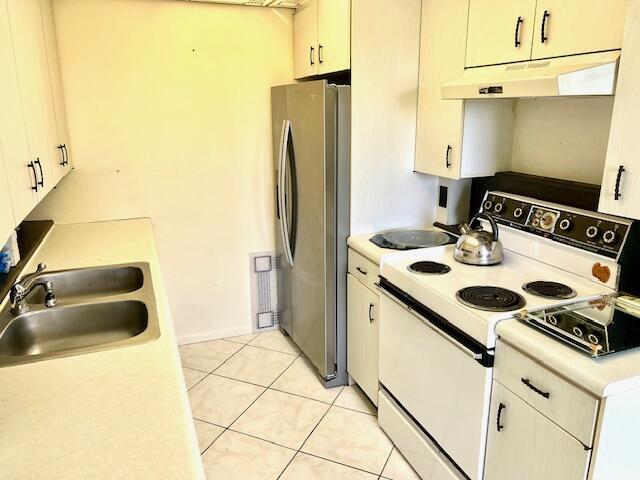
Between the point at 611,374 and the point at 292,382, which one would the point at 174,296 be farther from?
the point at 611,374

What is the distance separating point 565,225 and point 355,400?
1511 mm

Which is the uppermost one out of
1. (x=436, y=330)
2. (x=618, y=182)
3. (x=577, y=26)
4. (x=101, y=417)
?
(x=577, y=26)

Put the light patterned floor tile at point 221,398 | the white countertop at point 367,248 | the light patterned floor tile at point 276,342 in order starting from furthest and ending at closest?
the light patterned floor tile at point 276,342 → the light patterned floor tile at point 221,398 → the white countertop at point 367,248

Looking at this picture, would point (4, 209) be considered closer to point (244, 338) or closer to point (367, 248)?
point (367, 248)

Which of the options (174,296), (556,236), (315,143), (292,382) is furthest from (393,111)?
(174,296)

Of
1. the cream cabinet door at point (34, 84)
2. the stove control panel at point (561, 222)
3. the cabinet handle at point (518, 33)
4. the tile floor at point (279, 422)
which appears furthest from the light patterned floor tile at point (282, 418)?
the cabinet handle at point (518, 33)

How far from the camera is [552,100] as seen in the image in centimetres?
226

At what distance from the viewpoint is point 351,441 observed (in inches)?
97.6

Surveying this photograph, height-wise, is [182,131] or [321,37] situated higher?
[321,37]

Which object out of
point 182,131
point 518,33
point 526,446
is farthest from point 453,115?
point 182,131

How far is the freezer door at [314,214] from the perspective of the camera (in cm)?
260

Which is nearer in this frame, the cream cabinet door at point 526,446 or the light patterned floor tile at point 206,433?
the cream cabinet door at point 526,446

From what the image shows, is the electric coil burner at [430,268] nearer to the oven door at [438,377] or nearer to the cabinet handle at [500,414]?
the oven door at [438,377]

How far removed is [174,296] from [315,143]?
1587mm
